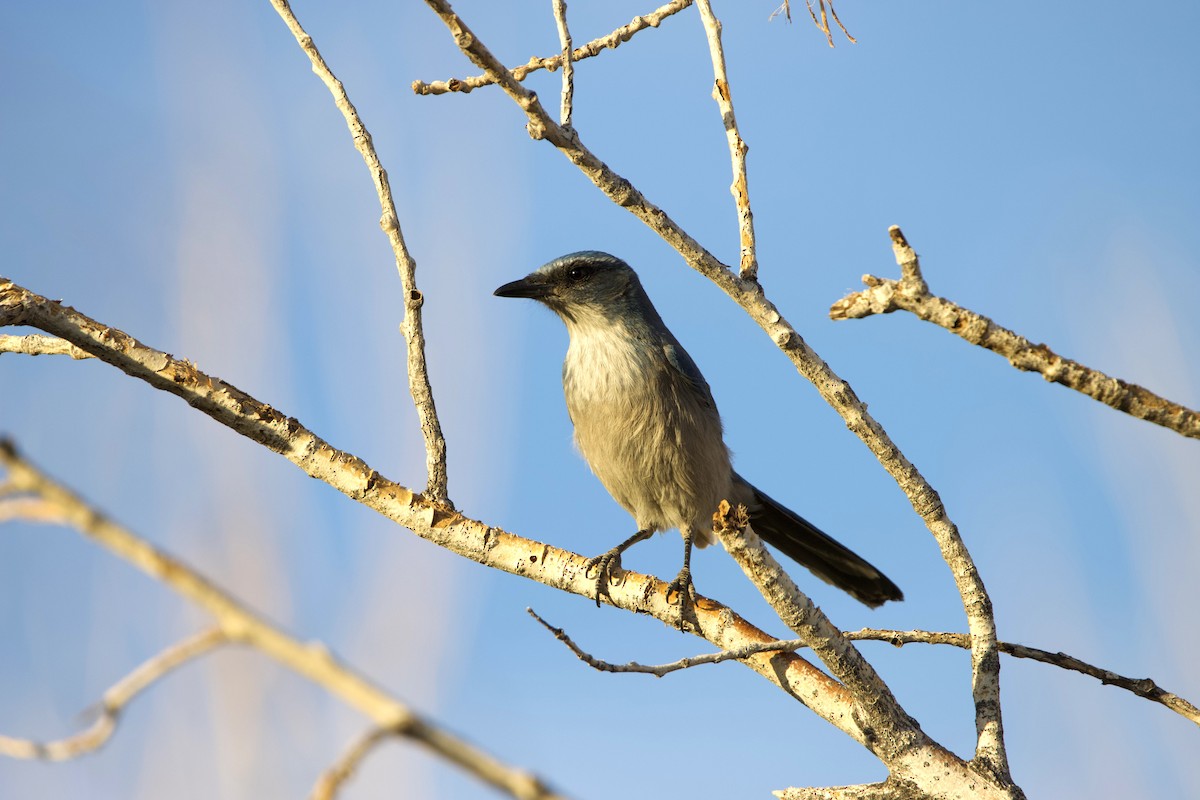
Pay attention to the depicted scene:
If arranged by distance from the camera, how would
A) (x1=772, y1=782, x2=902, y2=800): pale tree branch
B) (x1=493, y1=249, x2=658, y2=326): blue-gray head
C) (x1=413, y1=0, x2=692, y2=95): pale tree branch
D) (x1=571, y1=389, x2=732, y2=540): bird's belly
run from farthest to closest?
→ (x1=493, y1=249, x2=658, y2=326): blue-gray head, (x1=571, y1=389, x2=732, y2=540): bird's belly, (x1=413, y1=0, x2=692, y2=95): pale tree branch, (x1=772, y1=782, x2=902, y2=800): pale tree branch

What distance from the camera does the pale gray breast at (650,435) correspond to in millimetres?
4941

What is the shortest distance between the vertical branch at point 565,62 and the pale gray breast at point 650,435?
2249 mm

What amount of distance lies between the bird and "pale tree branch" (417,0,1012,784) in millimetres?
1887

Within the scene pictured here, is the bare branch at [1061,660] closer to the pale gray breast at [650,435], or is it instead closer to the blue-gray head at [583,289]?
the pale gray breast at [650,435]

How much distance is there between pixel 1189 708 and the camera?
253 cm

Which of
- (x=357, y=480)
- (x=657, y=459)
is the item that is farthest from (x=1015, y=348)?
(x=657, y=459)

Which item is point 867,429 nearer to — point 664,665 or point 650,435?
point 664,665

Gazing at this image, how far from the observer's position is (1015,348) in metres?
1.88

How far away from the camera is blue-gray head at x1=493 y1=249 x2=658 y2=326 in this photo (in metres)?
5.59

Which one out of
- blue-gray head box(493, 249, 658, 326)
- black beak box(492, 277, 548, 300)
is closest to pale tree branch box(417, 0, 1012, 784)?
blue-gray head box(493, 249, 658, 326)

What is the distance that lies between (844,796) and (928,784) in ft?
0.65

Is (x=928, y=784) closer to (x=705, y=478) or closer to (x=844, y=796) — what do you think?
(x=844, y=796)

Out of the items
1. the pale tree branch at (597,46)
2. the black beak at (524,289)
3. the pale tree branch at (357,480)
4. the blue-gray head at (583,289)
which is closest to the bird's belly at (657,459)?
the blue-gray head at (583,289)

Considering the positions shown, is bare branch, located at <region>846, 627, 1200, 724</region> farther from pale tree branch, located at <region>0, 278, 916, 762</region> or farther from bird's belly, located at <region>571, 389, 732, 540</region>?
bird's belly, located at <region>571, 389, 732, 540</region>
